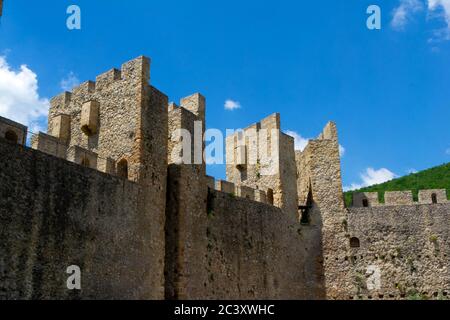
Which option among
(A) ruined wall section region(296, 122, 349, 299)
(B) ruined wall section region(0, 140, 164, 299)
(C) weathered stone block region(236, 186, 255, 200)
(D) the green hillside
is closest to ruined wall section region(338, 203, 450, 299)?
(A) ruined wall section region(296, 122, 349, 299)

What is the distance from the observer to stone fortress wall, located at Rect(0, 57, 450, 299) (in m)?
14.3

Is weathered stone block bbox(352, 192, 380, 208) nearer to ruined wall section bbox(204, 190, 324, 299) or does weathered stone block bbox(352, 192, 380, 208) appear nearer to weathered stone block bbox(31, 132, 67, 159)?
ruined wall section bbox(204, 190, 324, 299)

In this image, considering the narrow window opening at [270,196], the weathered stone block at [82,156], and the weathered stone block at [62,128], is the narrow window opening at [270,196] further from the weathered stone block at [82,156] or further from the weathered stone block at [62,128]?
the weathered stone block at [82,156]

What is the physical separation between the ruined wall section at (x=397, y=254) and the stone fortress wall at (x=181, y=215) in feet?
0.15

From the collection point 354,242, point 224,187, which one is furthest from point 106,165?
point 354,242

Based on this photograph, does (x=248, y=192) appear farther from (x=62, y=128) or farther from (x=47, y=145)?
(x=47, y=145)

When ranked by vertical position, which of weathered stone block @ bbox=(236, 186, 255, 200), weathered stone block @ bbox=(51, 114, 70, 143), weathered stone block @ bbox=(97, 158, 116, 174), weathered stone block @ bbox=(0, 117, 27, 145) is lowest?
weathered stone block @ bbox=(97, 158, 116, 174)

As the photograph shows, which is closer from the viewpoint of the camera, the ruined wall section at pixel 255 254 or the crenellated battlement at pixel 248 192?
the ruined wall section at pixel 255 254

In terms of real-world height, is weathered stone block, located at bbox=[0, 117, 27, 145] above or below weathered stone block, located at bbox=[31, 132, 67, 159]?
below

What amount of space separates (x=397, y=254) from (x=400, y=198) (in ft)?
10.7

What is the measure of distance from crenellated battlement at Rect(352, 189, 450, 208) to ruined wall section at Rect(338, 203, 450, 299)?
1.09 meters

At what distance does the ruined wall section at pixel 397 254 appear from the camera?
25781 mm

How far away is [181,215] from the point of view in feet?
61.8

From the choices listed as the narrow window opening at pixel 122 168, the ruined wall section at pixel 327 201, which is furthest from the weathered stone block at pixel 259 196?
the narrow window opening at pixel 122 168
